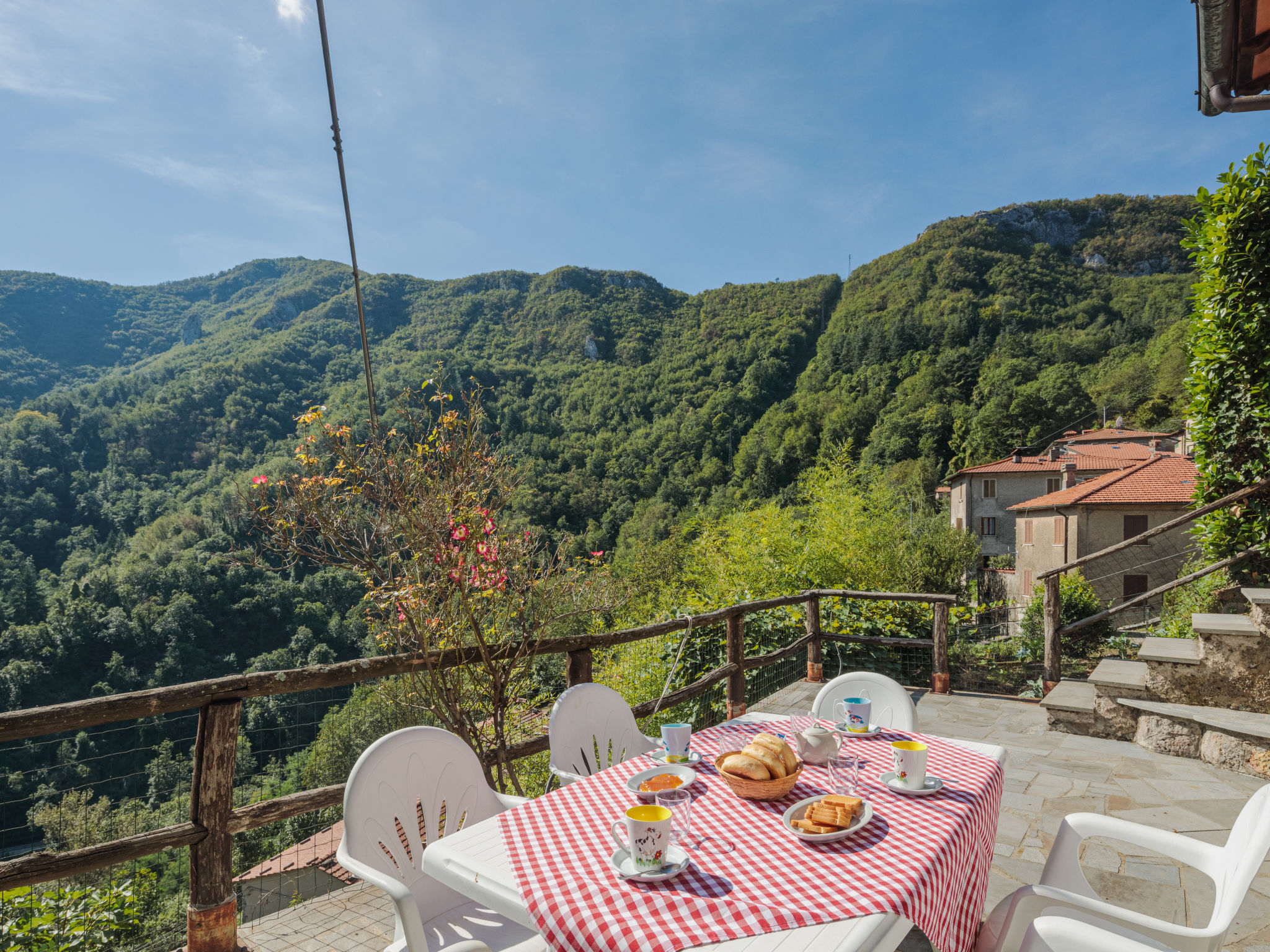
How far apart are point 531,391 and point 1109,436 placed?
73.4 ft

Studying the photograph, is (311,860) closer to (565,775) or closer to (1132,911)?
(565,775)

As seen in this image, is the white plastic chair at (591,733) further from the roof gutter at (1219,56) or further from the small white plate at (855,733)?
the roof gutter at (1219,56)

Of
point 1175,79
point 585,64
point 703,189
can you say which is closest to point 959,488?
point 703,189

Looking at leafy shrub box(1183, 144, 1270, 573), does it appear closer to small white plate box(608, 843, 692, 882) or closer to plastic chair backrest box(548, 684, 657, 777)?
plastic chair backrest box(548, 684, 657, 777)

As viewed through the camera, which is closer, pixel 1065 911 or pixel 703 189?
pixel 1065 911

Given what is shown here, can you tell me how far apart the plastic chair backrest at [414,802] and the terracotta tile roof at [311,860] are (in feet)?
2.38

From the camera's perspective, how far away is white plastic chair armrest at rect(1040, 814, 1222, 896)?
4.52 ft

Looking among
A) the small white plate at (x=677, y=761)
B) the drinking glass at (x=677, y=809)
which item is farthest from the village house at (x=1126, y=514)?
the drinking glass at (x=677, y=809)

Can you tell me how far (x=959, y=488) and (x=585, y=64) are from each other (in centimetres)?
2659

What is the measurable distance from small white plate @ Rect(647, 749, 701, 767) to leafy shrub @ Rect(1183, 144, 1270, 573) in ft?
13.3

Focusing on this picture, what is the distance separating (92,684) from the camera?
17.5 meters

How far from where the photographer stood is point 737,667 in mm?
4109

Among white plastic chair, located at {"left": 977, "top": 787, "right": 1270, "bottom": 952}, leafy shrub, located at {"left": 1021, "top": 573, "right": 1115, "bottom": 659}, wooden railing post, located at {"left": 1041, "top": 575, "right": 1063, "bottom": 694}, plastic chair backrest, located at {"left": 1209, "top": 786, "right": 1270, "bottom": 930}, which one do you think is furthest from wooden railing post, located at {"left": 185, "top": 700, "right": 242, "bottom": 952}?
leafy shrub, located at {"left": 1021, "top": 573, "right": 1115, "bottom": 659}

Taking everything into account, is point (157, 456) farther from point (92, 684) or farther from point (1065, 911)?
point (1065, 911)
